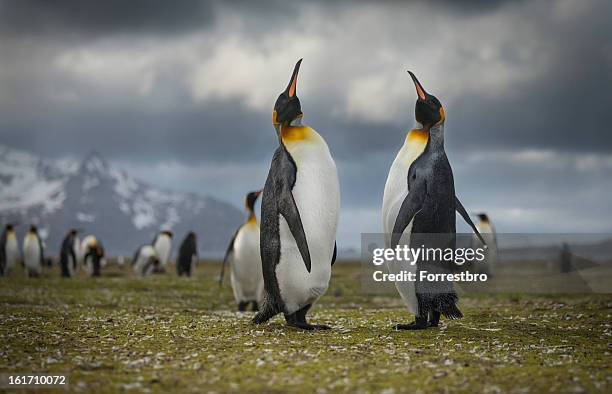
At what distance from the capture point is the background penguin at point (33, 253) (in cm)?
2588

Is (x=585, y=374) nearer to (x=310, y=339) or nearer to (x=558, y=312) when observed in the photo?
(x=310, y=339)

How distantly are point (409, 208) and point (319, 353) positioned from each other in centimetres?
223

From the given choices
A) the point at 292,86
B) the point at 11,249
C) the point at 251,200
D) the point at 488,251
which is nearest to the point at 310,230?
the point at 292,86

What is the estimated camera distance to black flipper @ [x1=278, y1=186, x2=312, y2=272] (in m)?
7.47

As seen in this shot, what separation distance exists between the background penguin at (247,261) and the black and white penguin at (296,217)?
172 inches

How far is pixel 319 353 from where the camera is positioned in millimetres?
6289

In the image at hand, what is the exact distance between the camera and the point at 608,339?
25.9 feet

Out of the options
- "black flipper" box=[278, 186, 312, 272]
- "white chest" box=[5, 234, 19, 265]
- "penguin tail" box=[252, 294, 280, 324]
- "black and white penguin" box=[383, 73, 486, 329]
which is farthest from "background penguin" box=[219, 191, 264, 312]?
"white chest" box=[5, 234, 19, 265]

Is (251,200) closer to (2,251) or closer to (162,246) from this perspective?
(2,251)

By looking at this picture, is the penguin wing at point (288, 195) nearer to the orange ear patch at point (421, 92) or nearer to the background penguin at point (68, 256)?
the orange ear patch at point (421, 92)

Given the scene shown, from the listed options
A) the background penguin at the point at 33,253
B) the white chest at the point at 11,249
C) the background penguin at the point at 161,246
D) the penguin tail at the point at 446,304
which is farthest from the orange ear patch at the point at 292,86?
the background penguin at the point at 161,246

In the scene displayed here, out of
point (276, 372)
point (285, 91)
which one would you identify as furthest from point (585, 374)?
point (285, 91)

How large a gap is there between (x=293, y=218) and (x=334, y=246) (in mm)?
1036

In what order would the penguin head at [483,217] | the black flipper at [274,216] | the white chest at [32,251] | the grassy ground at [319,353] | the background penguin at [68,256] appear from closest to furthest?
the grassy ground at [319,353] → the black flipper at [274,216] → the penguin head at [483,217] → the white chest at [32,251] → the background penguin at [68,256]
